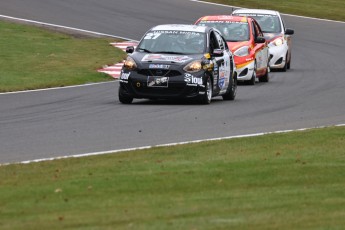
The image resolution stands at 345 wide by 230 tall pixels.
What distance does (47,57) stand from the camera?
2870 cm

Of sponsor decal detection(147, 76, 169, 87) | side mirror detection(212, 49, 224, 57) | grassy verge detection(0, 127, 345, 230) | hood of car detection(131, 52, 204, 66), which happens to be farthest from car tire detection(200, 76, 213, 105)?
grassy verge detection(0, 127, 345, 230)

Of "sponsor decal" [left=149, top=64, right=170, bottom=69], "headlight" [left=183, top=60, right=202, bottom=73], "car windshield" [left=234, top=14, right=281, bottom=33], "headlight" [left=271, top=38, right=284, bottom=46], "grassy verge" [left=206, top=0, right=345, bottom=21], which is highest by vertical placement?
"sponsor decal" [left=149, top=64, right=170, bottom=69]

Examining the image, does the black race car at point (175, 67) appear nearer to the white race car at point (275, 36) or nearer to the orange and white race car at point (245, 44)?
the orange and white race car at point (245, 44)

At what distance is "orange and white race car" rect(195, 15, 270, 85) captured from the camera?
25375 millimetres

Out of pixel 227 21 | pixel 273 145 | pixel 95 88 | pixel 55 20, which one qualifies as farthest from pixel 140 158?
pixel 55 20

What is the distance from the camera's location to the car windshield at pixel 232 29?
85.7 ft

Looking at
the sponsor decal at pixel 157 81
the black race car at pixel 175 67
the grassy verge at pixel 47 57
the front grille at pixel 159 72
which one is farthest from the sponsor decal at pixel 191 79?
the grassy verge at pixel 47 57

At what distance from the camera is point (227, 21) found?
Answer: 2644 centimetres

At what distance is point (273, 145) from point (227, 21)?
1275cm

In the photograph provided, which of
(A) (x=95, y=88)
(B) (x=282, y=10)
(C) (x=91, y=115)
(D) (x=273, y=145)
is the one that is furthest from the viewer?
(B) (x=282, y=10)

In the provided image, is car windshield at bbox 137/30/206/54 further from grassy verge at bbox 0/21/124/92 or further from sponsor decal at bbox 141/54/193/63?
grassy verge at bbox 0/21/124/92

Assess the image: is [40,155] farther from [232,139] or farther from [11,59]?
[11,59]

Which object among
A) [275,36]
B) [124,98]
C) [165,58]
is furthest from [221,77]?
[275,36]

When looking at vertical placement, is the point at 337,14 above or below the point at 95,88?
below
